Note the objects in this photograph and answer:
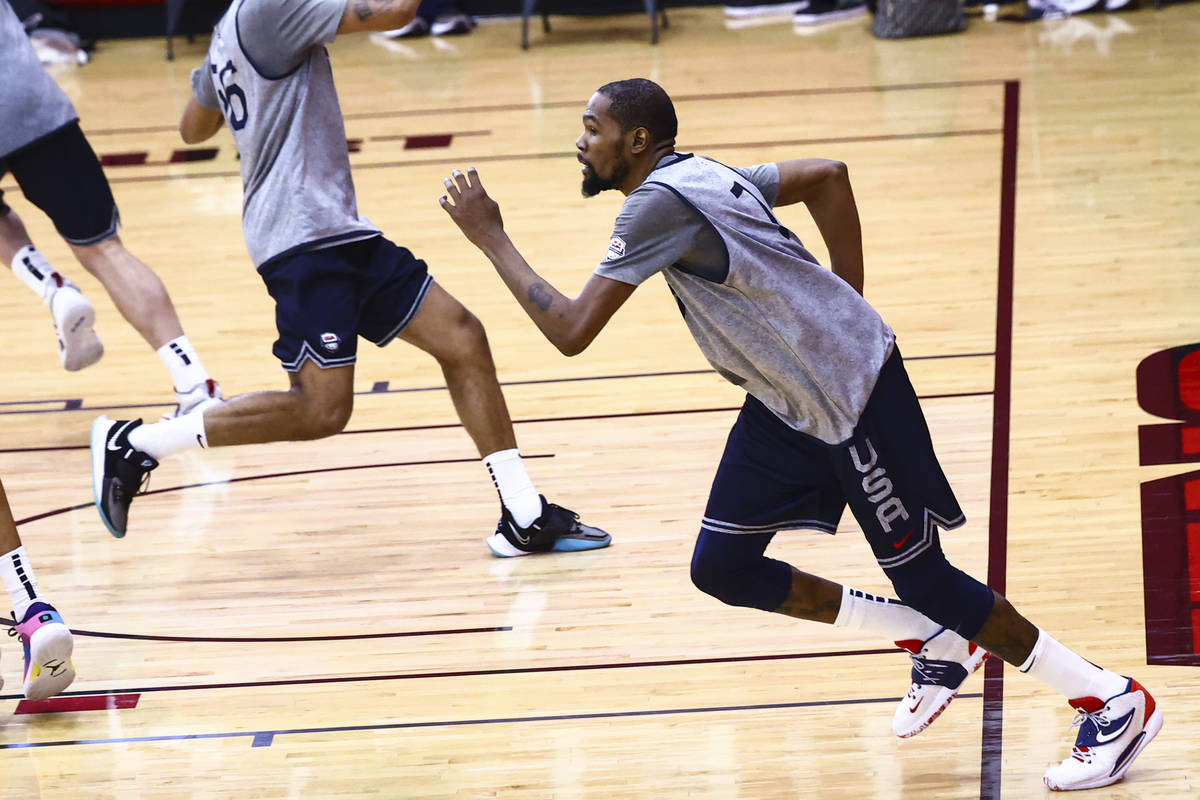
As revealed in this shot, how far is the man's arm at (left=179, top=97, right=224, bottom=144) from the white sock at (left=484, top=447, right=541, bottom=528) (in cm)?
113

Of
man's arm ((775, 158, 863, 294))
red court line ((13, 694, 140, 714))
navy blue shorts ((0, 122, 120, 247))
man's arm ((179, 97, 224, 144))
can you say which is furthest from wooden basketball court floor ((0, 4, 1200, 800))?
man's arm ((179, 97, 224, 144))

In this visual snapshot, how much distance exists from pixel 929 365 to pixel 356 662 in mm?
2182

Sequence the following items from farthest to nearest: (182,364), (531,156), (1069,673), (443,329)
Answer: (531,156) < (182,364) < (443,329) < (1069,673)

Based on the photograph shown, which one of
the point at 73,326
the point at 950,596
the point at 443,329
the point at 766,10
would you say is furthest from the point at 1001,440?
the point at 766,10

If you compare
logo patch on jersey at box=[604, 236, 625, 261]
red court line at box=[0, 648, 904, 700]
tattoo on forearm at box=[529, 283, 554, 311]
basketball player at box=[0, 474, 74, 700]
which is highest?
logo patch on jersey at box=[604, 236, 625, 261]

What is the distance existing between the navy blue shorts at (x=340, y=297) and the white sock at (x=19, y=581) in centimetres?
81

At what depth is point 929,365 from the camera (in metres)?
4.96

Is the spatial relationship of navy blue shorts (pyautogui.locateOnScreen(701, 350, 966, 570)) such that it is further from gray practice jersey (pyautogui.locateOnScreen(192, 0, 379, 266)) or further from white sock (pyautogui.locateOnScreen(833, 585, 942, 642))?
gray practice jersey (pyautogui.locateOnScreen(192, 0, 379, 266))

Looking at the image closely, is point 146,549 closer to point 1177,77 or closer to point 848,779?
point 848,779

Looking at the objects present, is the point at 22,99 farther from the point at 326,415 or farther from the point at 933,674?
the point at 933,674

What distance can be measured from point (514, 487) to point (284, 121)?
1093 millimetres

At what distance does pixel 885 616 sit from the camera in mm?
3059

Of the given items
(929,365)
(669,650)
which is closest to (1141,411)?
(929,365)

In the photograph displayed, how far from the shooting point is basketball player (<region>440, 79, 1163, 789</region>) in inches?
105
